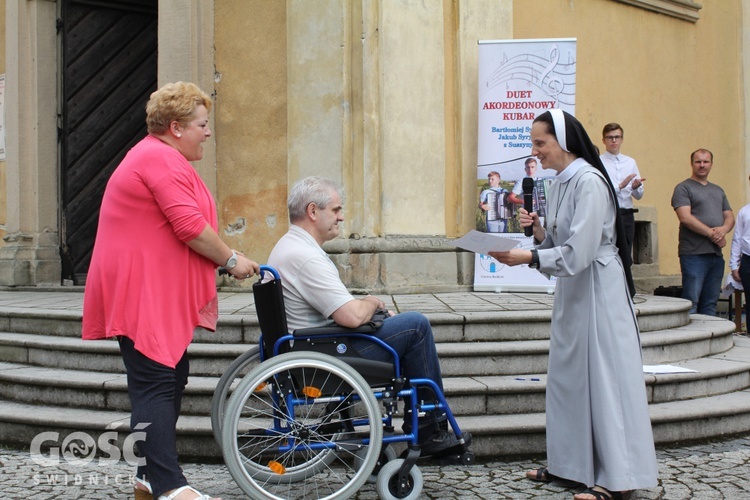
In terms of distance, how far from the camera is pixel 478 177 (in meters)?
7.79

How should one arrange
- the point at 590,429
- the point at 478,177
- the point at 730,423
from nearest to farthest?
the point at 590,429 → the point at 730,423 → the point at 478,177

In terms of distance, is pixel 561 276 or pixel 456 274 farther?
pixel 456 274

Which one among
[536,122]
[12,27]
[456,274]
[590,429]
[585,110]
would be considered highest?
[12,27]

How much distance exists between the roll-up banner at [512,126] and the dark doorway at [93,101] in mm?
4125

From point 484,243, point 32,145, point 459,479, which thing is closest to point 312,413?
point 459,479

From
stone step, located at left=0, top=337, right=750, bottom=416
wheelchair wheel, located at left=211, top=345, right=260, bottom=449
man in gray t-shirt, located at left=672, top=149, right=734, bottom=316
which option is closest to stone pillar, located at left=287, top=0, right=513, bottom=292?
man in gray t-shirt, located at left=672, top=149, right=734, bottom=316

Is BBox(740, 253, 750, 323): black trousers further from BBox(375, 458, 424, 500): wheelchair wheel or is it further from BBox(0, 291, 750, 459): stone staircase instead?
BBox(375, 458, 424, 500): wheelchair wheel

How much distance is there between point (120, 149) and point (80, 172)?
507 millimetres

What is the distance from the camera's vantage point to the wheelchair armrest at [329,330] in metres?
3.65

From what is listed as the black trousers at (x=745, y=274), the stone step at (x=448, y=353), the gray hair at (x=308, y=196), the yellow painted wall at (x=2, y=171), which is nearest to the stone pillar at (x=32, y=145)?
the yellow painted wall at (x=2, y=171)

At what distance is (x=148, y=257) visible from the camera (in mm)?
3406

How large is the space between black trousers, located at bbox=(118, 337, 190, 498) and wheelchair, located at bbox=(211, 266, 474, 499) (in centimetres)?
22

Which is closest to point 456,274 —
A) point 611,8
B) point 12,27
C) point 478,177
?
point 478,177

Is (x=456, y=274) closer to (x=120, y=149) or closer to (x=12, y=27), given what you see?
(x=120, y=149)
